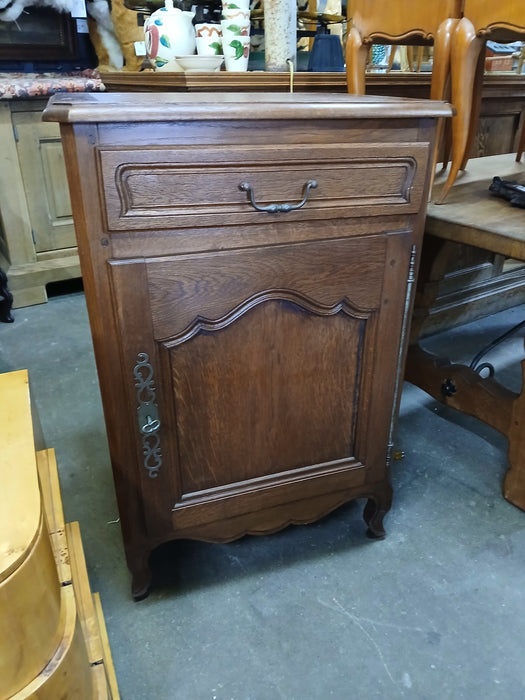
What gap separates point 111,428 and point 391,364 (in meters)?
0.52

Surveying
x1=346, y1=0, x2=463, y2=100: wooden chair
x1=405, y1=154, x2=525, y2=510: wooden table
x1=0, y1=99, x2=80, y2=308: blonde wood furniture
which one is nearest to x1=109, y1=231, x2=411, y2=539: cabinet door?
x1=405, y1=154, x2=525, y2=510: wooden table

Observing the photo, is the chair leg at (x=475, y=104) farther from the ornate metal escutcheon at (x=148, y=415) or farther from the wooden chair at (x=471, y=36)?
the ornate metal escutcheon at (x=148, y=415)

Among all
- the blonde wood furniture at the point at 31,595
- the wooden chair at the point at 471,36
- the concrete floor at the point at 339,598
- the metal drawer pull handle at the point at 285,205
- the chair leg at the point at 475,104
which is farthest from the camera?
the chair leg at the point at 475,104

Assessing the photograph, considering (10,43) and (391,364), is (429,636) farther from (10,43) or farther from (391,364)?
(10,43)

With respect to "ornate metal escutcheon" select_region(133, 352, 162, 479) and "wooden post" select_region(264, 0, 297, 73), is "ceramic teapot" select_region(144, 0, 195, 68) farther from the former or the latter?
"ornate metal escutcheon" select_region(133, 352, 162, 479)

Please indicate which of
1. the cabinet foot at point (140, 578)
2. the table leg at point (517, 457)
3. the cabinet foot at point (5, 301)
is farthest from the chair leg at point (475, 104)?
the cabinet foot at point (5, 301)

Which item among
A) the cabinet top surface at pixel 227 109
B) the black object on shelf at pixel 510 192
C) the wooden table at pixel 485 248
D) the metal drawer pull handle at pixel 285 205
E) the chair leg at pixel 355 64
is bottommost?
the wooden table at pixel 485 248

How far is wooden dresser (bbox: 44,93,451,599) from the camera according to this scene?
0.76 meters

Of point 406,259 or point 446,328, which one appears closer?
point 406,259

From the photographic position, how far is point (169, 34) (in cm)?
131

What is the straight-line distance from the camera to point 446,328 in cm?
218

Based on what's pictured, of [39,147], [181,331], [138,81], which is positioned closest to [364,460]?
[181,331]

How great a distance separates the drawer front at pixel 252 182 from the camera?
746 millimetres

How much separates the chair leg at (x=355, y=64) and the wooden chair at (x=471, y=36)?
0.95 feet
